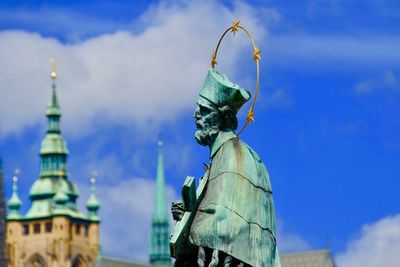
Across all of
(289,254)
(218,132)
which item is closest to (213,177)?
(218,132)

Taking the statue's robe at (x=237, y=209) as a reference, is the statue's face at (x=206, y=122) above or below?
above

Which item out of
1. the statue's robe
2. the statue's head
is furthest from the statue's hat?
the statue's robe

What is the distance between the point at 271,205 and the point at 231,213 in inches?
26.0

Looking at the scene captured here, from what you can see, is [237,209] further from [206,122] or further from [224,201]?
[206,122]

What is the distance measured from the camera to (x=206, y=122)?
21.7 m

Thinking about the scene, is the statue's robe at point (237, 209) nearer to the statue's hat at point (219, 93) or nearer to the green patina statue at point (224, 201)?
the green patina statue at point (224, 201)

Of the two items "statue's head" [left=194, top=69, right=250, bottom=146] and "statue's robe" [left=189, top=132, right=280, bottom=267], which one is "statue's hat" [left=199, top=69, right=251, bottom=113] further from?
"statue's robe" [left=189, top=132, right=280, bottom=267]

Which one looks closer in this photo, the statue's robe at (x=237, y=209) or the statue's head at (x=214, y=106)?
the statue's robe at (x=237, y=209)

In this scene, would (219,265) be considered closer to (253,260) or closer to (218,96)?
(253,260)

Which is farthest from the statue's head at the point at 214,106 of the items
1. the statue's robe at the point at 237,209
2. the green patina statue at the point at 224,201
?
the statue's robe at the point at 237,209

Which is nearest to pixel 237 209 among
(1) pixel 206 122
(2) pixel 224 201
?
(2) pixel 224 201

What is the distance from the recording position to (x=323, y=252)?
19638 cm

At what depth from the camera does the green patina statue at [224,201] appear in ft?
68.7

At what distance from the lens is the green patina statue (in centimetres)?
2095
